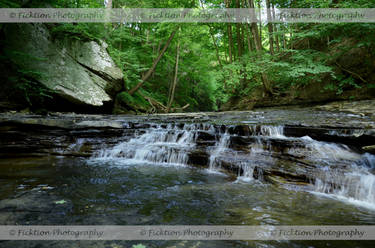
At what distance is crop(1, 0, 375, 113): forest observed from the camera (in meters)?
8.40

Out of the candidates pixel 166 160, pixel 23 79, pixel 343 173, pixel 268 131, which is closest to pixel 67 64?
pixel 23 79

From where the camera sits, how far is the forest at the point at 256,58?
8.40 m

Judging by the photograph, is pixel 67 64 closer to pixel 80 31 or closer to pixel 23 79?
pixel 80 31

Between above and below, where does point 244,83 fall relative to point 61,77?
above

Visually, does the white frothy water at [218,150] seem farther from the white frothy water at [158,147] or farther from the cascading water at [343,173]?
the cascading water at [343,173]

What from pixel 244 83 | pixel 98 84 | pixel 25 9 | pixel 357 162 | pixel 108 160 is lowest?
pixel 108 160

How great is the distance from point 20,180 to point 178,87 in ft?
61.1

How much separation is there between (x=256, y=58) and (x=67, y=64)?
31.3ft

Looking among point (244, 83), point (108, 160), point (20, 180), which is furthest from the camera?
point (244, 83)

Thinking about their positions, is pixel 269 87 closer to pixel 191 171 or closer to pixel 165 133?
pixel 165 133

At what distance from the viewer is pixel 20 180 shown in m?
3.67

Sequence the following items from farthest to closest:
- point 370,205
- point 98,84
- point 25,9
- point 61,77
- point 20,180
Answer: point 98,84 → point 61,77 → point 25,9 → point 20,180 → point 370,205

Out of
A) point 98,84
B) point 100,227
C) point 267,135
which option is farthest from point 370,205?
point 98,84

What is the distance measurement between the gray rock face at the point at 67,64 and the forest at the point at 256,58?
0.48 metres
